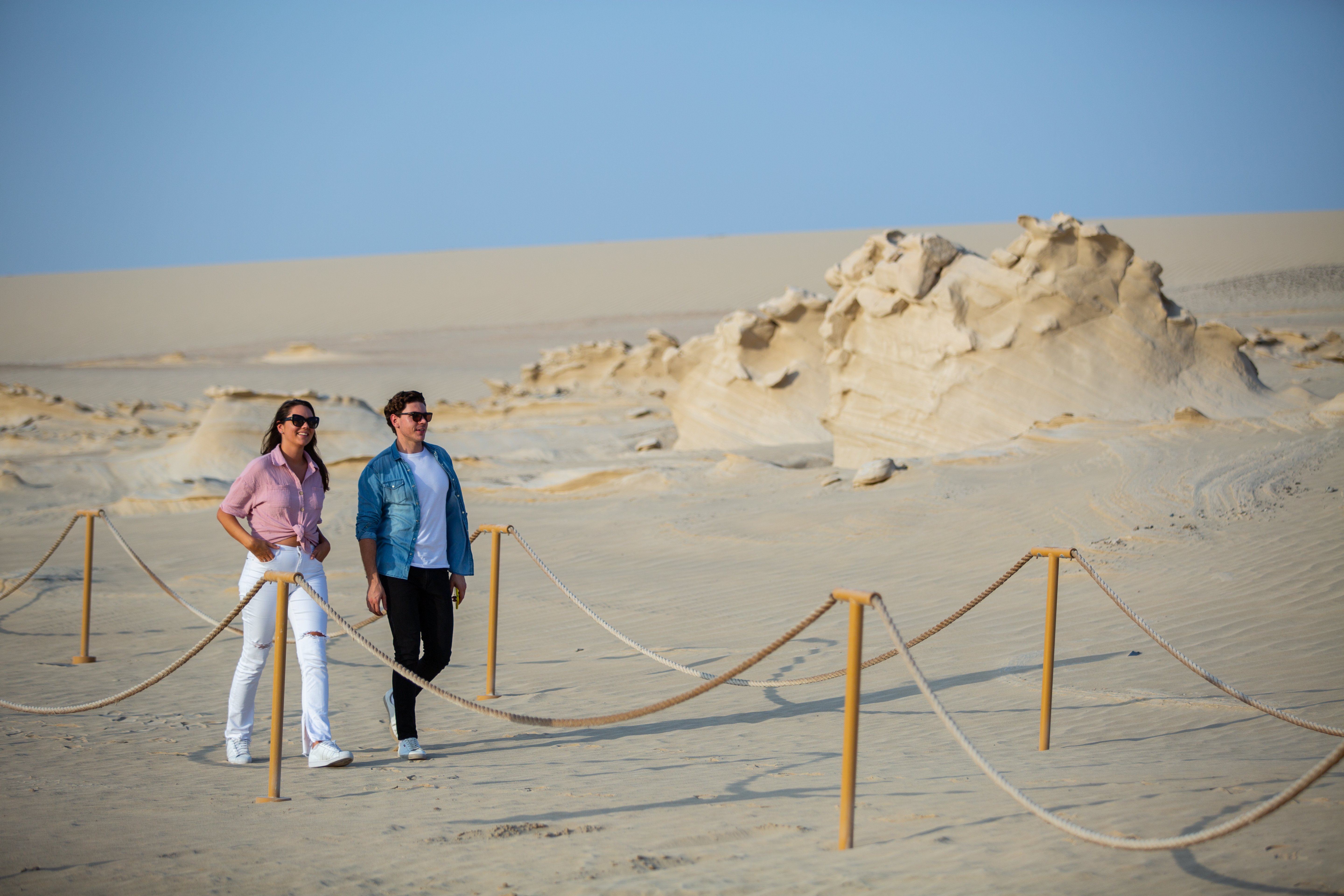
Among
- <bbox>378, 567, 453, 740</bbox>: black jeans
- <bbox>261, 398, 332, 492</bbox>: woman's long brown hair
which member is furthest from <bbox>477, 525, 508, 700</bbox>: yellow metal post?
<bbox>261, 398, 332, 492</bbox>: woman's long brown hair

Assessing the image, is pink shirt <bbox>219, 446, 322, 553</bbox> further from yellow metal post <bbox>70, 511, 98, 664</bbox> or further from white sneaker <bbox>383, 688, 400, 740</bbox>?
yellow metal post <bbox>70, 511, 98, 664</bbox>

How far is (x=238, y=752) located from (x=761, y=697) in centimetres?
284

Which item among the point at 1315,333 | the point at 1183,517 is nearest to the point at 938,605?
the point at 1183,517

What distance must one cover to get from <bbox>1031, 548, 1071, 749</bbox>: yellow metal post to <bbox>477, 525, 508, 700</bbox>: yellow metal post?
302cm

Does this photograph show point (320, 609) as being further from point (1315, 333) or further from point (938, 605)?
point (1315, 333)

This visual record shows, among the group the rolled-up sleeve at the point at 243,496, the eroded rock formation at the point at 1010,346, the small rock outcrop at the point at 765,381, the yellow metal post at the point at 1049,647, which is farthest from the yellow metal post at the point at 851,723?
the small rock outcrop at the point at 765,381

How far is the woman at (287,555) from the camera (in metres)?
4.85

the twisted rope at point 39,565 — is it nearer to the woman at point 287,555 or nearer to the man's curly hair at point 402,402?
the woman at point 287,555

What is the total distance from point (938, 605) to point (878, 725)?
2.81 meters

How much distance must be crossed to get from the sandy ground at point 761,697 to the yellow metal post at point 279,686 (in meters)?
0.09

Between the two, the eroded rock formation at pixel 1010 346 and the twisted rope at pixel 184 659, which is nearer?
the twisted rope at pixel 184 659

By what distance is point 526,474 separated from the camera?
16078mm

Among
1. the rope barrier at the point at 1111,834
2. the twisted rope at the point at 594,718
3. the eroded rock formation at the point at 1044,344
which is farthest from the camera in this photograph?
the eroded rock formation at the point at 1044,344

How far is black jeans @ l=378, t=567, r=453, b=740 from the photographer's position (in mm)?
4977
